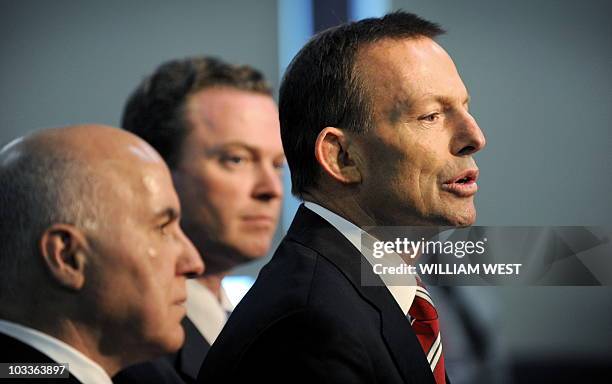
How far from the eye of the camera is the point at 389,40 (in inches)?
62.6

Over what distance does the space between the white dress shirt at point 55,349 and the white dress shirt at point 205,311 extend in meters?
0.71

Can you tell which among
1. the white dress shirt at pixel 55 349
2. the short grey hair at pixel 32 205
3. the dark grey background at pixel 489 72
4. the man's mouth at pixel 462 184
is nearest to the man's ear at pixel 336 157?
the man's mouth at pixel 462 184

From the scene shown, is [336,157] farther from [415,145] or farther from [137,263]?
[137,263]

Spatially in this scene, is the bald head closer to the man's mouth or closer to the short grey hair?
the short grey hair

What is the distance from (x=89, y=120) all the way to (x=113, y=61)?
8.9 inches

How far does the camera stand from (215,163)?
234cm

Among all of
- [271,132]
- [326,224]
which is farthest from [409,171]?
[271,132]

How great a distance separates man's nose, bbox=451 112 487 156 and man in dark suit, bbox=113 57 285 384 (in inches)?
34.7

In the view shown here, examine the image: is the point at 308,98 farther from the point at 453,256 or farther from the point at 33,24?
the point at 33,24

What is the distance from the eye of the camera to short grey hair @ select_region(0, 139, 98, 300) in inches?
56.6

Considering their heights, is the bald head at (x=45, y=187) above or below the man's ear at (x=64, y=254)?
above

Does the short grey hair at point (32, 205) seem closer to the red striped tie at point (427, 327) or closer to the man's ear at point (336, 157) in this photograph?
the man's ear at point (336, 157)

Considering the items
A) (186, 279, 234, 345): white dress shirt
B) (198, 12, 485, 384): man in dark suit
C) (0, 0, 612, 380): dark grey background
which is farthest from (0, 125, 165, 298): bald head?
(0, 0, 612, 380): dark grey background

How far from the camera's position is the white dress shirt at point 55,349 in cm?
141
